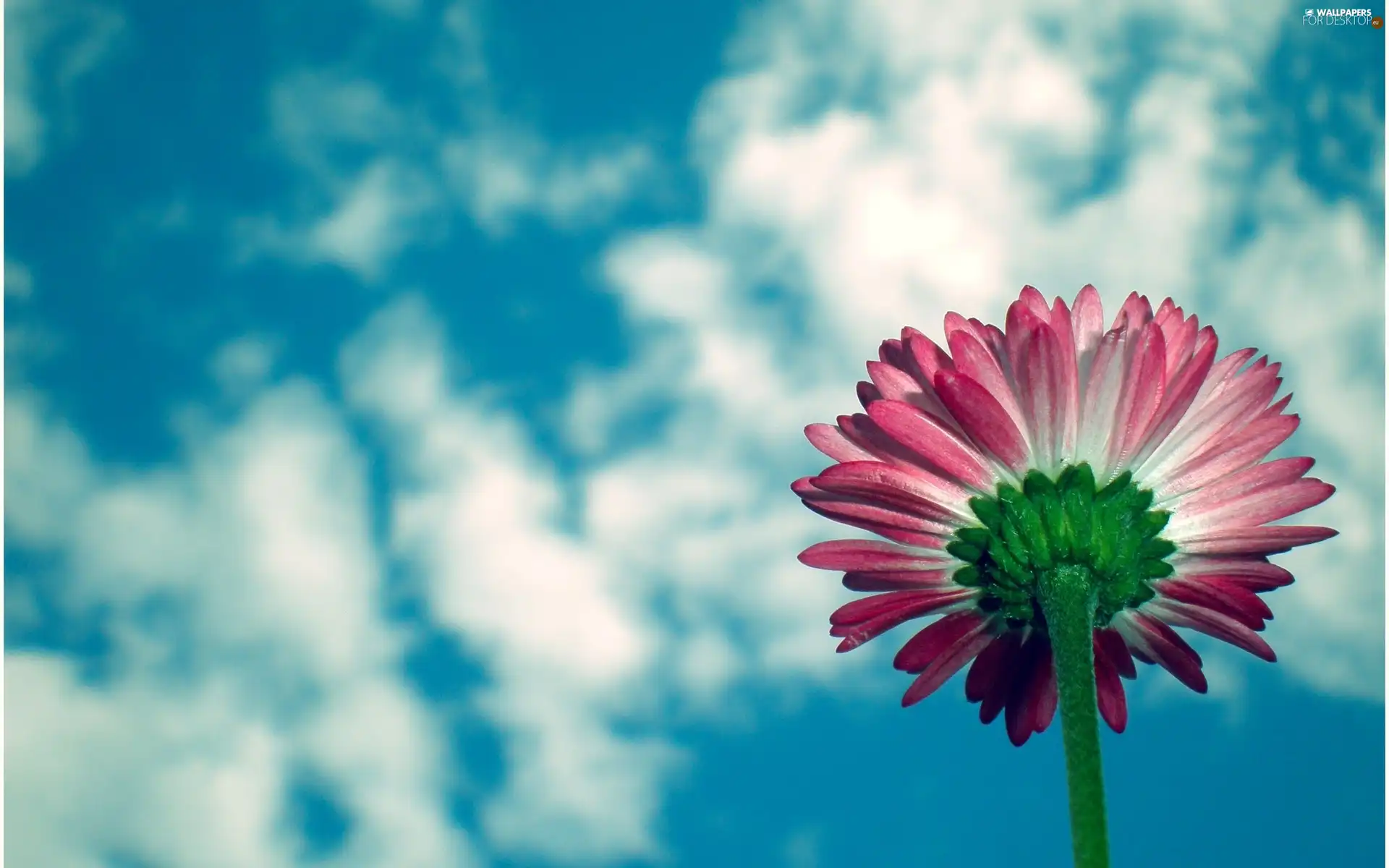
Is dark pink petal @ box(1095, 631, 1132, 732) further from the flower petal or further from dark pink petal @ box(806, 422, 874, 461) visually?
dark pink petal @ box(806, 422, 874, 461)

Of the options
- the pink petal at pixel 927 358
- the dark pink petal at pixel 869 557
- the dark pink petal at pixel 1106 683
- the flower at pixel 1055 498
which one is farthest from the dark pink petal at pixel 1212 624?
the pink petal at pixel 927 358

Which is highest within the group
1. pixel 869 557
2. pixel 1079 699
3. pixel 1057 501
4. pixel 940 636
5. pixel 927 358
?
pixel 927 358

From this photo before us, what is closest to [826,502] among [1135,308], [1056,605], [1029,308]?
[1056,605]

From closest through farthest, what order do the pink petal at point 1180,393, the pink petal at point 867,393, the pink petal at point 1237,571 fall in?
Result: 1. the pink petal at point 1180,393
2. the pink petal at point 1237,571
3. the pink petal at point 867,393

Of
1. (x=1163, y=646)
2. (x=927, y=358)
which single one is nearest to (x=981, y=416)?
(x=927, y=358)

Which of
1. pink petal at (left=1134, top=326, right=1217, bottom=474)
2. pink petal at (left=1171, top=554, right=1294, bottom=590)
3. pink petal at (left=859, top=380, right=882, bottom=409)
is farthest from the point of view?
pink petal at (left=859, top=380, right=882, bottom=409)

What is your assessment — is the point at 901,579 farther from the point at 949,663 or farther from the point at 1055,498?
the point at 1055,498

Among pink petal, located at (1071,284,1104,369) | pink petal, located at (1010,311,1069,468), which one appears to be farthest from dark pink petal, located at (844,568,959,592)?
pink petal, located at (1071,284,1104,369)

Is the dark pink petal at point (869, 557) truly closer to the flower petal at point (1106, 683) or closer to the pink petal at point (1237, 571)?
the flower petal at point (1106, 683)
